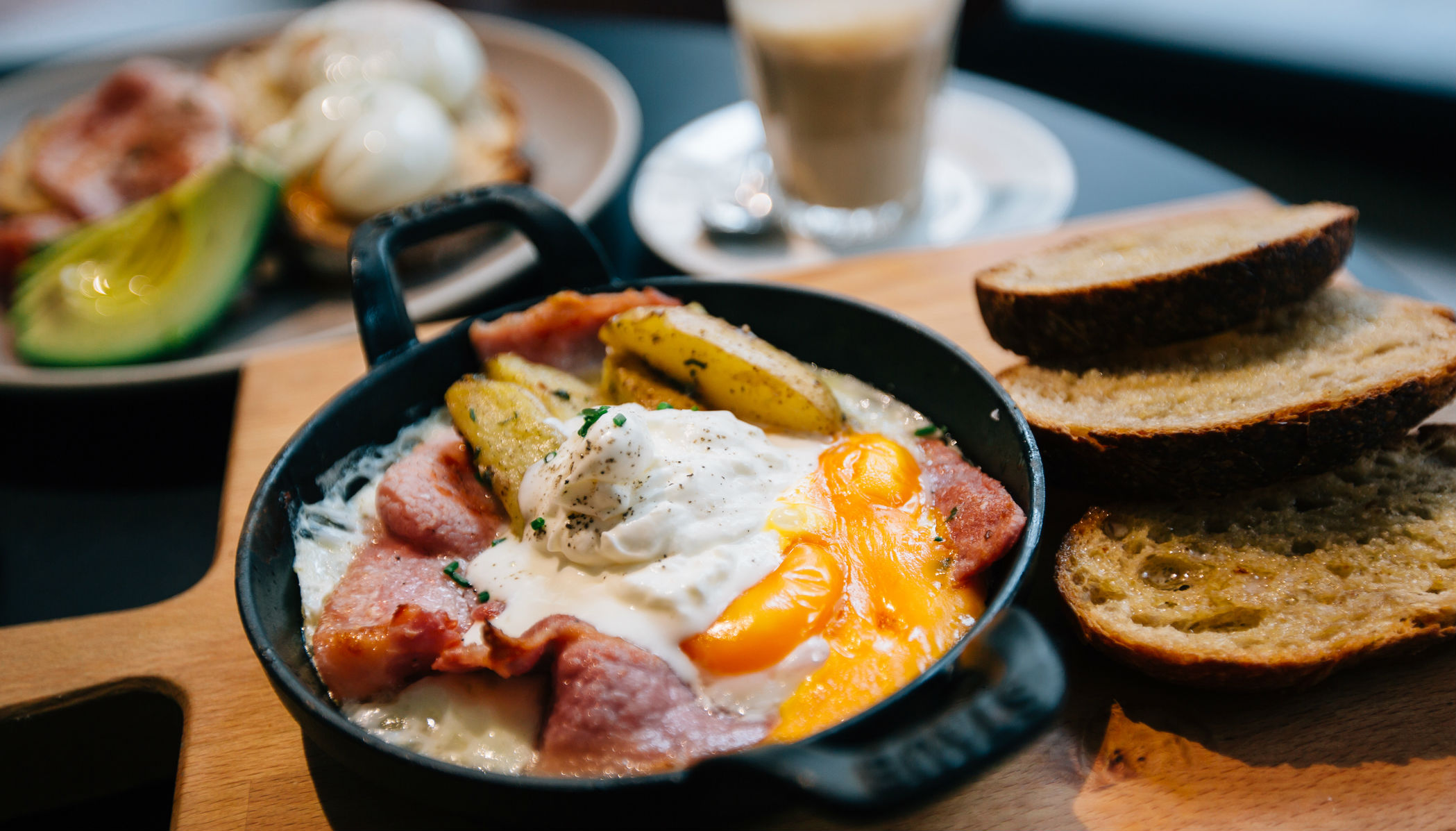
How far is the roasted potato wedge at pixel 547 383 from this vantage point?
1761 mm

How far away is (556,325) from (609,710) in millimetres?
864

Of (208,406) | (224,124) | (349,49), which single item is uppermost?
(349,49)

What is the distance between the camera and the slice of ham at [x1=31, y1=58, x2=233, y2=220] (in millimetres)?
3447

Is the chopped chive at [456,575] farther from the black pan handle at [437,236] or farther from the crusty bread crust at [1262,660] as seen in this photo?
the crusty bread crust at [1262,660]

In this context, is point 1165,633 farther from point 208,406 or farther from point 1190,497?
point 208,406

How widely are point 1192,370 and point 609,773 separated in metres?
1.34

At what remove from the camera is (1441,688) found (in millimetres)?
1411

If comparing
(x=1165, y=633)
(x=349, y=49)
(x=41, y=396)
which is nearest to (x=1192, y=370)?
(x=1165, y=633)

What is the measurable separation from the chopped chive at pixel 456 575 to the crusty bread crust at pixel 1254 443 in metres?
1.00

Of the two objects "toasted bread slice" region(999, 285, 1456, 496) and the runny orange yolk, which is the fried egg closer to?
the runny orange yolk

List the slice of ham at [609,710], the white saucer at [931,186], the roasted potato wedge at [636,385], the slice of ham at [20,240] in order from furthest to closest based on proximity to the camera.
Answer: the slice of ham at [20,240]
the white saucer at [931,186]
the roasted potato wedge at [636,385]
the slice of ham at [609,710]

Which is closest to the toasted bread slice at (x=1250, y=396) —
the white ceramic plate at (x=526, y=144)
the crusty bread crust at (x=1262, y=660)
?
the crusty bread crust at (x=1262, y=660)

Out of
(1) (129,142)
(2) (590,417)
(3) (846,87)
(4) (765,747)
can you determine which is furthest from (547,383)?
(1) (129,142)

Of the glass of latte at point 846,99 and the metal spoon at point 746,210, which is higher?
the glass of latte at point 846,99
